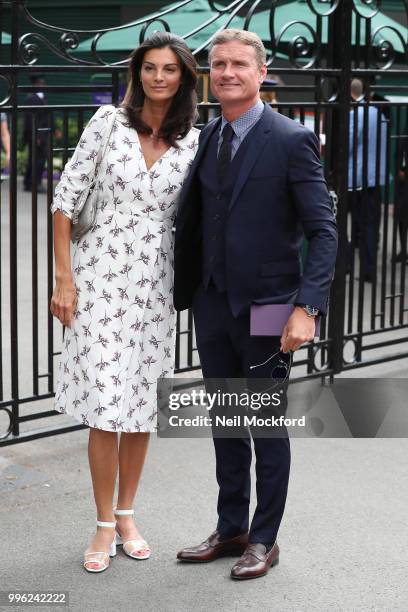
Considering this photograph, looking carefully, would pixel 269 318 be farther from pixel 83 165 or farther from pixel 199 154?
pixel 83 165

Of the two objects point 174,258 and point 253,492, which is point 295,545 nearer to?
point 253,492

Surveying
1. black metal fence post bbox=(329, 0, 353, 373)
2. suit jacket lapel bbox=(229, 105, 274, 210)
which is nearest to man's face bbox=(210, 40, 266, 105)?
suit jacket lapel bbox=(229, 105, 274, 210)

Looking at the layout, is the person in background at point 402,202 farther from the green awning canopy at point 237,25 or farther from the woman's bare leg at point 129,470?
the woman's bare leg at point 129,470

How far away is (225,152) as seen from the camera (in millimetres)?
3955

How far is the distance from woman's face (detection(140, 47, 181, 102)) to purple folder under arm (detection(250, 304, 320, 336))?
0.88 meters

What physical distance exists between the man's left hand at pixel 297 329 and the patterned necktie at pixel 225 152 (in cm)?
57

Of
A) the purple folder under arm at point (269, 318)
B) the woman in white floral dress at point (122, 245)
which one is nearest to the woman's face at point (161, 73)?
the woman in white floral dress at point (122, 245)

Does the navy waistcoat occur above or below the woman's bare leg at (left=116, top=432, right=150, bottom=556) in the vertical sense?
above

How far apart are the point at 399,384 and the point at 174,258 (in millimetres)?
3219

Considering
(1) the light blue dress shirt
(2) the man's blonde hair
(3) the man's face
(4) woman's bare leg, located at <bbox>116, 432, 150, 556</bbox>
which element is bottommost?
(4) woman's bare leg, located at <bbox>116, 432, 150, 556</bbox>

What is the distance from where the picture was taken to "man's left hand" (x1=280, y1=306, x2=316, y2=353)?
3802mm

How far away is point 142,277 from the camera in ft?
13.6

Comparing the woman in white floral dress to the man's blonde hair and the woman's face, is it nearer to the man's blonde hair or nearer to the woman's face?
the woman's face

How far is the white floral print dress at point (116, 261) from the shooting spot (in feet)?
13.4
